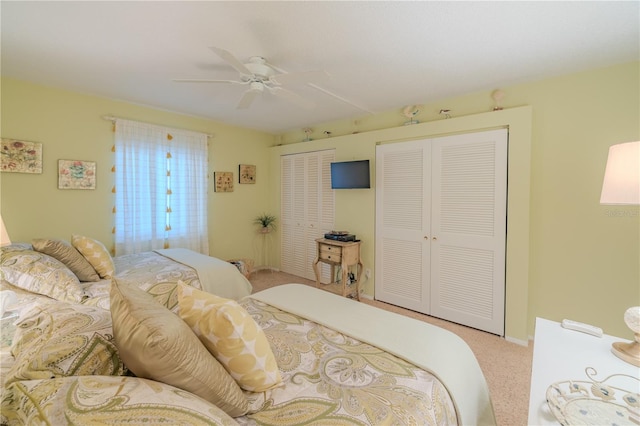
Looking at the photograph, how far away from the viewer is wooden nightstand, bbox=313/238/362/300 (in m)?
3.40

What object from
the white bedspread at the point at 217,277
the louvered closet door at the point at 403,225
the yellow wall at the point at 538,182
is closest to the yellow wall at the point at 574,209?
the yellow wall at the point at 538,182

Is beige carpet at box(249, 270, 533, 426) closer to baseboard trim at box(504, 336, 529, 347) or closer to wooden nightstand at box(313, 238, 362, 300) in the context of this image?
baseboard trim at box(504, 336, 529, 347)

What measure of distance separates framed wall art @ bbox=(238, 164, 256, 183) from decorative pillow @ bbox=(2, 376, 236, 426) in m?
→ 4.02

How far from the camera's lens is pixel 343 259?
339 cm

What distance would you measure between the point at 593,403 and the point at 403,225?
2.49m

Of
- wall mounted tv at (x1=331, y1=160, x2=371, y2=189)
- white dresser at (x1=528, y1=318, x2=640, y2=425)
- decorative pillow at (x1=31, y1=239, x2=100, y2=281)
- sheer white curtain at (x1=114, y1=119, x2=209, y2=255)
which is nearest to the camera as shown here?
white dresser at (x1=528, y1=318, x2=640, y2=425)

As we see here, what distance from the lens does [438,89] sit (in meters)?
2.81

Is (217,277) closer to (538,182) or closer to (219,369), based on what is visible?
(219,369)

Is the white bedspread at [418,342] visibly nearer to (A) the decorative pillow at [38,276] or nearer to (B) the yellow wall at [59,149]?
(A) the decorative pillow at [38,276]

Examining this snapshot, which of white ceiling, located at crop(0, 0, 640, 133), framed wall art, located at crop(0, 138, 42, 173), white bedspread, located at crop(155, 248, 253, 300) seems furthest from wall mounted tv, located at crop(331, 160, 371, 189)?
framed wall art, located at crop(0, 138, 42, 173)

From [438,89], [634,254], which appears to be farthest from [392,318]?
[438,89]

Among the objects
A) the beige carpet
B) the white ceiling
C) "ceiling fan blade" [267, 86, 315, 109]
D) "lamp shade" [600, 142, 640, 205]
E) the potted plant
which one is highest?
the white ceiling

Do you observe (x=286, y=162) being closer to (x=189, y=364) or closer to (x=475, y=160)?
(x=475, y=160)

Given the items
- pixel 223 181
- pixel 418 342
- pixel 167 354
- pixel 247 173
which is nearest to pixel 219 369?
pixel 167 354
